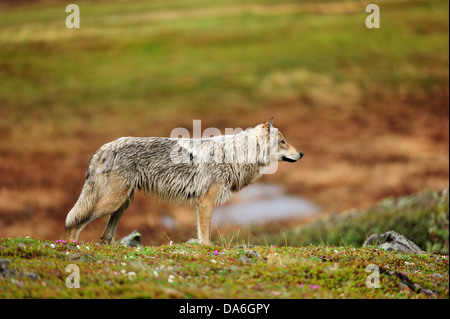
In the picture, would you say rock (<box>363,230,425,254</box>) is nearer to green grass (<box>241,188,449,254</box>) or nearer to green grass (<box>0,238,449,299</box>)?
green grass (<box>0,238,449,299</box>)

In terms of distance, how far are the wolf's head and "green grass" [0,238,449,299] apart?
3.22 m

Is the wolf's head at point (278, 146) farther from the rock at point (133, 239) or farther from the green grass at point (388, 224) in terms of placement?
the green grass at point (388, 224)

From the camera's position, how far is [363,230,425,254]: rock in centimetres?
1359

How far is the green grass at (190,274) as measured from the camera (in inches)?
328

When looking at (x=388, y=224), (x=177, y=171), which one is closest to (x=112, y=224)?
(x=177, y=171)

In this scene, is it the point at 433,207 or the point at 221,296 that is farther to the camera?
the point at 433,207

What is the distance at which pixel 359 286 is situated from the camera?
30.3 ft
